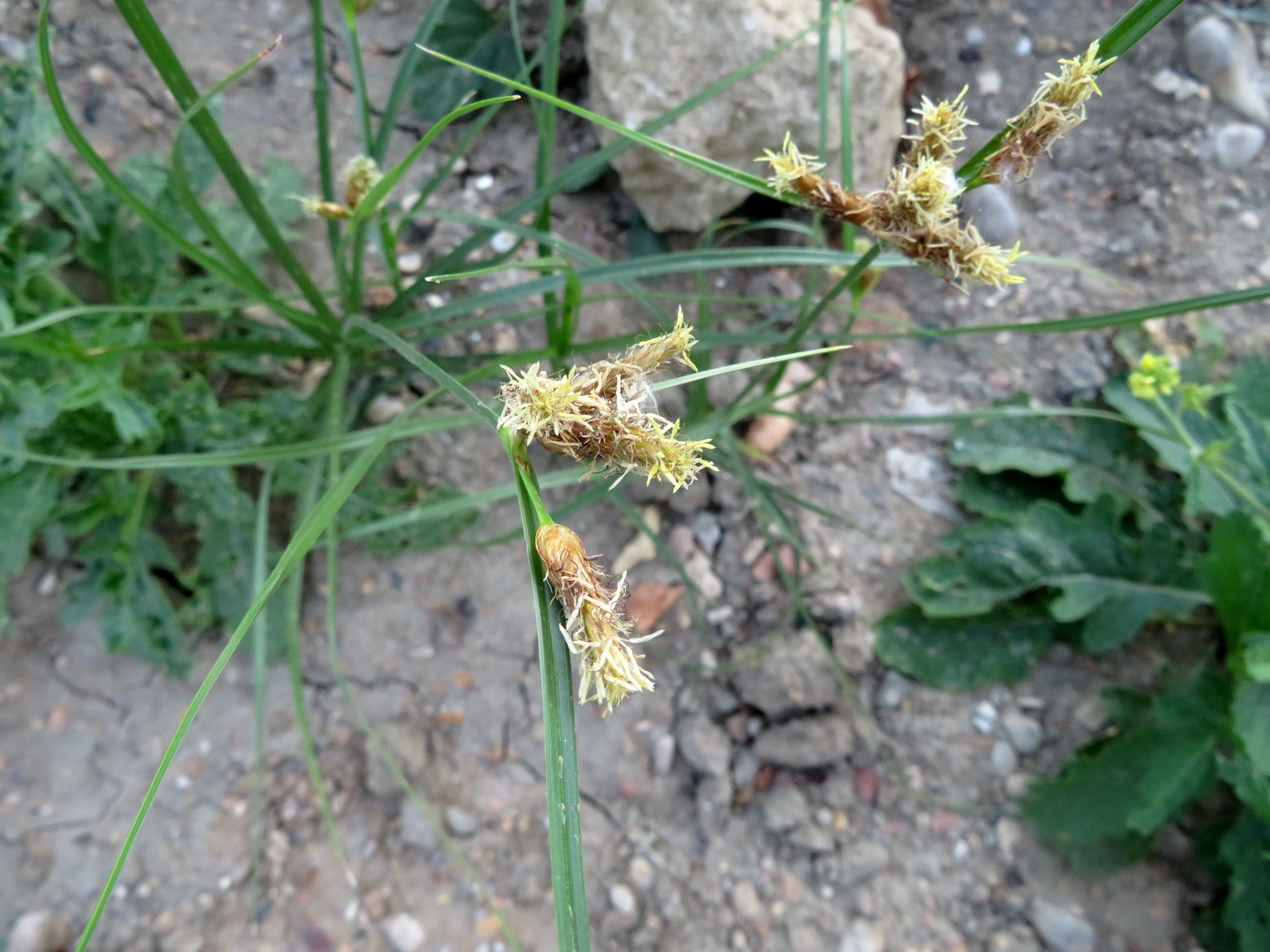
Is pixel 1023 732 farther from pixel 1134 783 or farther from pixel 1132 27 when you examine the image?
pixel 1132 27

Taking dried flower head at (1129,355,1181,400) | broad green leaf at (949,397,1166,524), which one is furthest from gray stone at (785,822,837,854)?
dried flower head at (1129,355,1181,400)

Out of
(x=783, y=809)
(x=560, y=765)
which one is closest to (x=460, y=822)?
(x=783, y=809)

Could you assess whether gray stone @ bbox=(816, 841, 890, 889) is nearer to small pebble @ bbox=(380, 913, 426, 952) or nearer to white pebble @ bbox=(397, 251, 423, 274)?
small pebble @ bbox=(380, 913, 426, 952)

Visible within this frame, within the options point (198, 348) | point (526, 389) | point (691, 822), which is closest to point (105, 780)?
point (198, 348)

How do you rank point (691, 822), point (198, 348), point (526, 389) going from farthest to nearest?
point (691, 822) → point (198, 348) → point (526, 389)

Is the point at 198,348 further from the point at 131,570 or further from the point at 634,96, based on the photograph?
the point at 634,96

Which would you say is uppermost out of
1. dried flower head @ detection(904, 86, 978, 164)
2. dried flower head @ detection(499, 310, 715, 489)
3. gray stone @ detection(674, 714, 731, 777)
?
dried flower head @ detection(904, 86, 978, 164)
